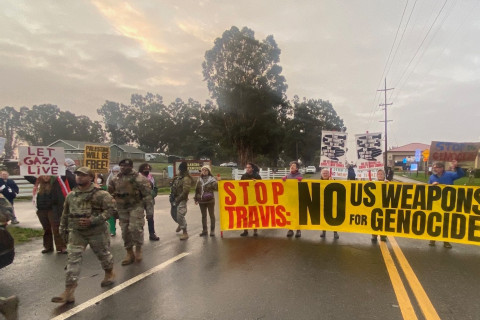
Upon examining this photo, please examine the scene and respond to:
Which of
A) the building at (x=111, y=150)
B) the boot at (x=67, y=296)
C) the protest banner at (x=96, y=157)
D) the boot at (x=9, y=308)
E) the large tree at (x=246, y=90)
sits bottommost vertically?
the boot at (x=67, y=296)

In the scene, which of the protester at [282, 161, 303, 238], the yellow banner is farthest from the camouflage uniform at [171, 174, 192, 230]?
the protester at [282, 161, 303, 238]

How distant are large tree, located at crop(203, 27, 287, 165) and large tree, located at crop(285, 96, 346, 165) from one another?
82.3 feet

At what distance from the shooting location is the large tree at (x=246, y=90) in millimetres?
42406

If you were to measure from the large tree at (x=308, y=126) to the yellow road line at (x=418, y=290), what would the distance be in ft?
208

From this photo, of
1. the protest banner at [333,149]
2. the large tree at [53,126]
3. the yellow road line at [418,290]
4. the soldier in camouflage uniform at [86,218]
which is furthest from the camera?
the large tree at [53,126]

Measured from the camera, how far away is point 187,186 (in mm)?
7832

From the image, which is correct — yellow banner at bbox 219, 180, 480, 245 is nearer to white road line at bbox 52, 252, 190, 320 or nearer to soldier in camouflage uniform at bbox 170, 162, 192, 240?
soldier in camouflage uniform at bbox 170, 162, 192, 240

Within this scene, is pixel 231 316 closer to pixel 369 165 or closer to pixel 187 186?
pixel 187 186

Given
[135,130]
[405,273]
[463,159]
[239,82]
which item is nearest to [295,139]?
[239,82]

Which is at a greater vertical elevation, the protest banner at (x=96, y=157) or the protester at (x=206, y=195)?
the protest banner at (x=96, y=157)

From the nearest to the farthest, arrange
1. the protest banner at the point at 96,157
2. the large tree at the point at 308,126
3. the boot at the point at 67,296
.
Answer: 1. the boot at the point at 67,296
2. the protest banner at the point at 96,157
3. the large tree at the point at 308,126

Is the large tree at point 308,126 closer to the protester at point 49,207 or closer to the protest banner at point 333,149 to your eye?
the protest banner at point 333,149

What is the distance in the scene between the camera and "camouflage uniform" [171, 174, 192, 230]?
7.80 metres

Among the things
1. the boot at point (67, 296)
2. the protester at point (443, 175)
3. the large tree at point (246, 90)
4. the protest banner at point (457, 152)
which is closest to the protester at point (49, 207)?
the boot at point (67, 296)
